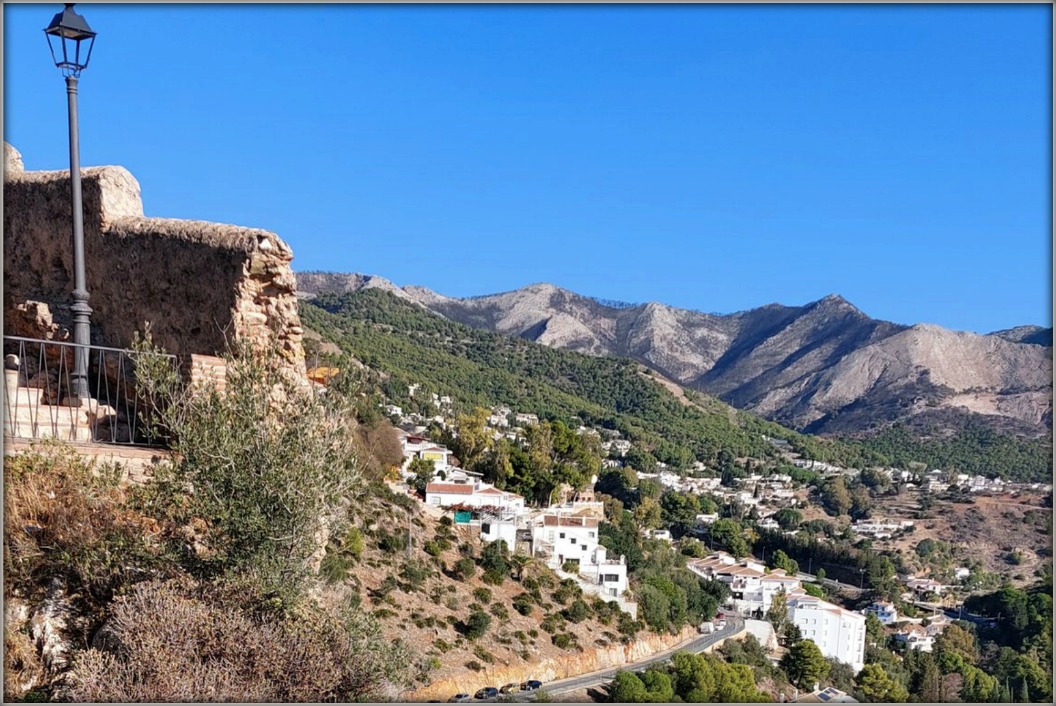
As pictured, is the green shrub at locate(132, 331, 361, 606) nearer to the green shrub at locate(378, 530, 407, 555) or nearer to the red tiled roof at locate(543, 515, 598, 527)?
the green shrub at locate(378, 530, 407, 555)

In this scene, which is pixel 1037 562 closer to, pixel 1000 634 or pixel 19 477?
pixel 1000 634

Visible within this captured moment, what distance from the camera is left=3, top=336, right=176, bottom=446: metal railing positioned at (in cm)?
723

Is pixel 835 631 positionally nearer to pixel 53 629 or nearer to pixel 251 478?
pixel 251 478

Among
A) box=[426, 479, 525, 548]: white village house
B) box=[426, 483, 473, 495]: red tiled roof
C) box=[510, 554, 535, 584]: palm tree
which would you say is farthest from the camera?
box=[426, 483, 473, 495]: red tiled roof

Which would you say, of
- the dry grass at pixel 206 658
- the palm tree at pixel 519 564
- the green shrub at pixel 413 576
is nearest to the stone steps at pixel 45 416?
the dry grass at pixel 206 658

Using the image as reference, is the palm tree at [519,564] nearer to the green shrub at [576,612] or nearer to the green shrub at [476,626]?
the green shrub at [576,612]

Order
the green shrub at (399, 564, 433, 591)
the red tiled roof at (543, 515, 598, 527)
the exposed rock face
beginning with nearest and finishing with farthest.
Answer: the exposed rock face, the green shrub at (399, 564, 433, 591), the red tiled roof at (543, 515, 598, 527)

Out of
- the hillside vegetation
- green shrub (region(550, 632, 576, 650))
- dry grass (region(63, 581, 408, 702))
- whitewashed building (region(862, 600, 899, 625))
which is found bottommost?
whitewashed building (region(862, 600, 899, 625))

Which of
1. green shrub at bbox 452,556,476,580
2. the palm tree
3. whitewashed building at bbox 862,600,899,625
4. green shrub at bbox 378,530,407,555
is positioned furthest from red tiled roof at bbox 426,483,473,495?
whitewashed building at bbox 862,600,899,625

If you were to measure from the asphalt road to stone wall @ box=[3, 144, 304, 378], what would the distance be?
20524mm

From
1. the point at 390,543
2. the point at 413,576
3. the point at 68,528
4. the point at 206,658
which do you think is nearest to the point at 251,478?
the point at 206,658

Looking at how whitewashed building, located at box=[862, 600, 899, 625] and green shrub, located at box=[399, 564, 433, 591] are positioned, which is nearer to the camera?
green shrub, located at box=[399, 564, 433, 591]

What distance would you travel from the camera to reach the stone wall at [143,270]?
729 centimetres

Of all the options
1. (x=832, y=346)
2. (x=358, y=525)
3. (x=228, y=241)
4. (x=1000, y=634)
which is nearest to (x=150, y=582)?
(x=228, y=241)
